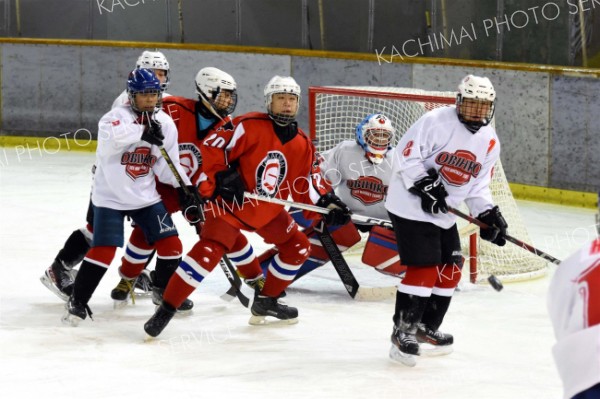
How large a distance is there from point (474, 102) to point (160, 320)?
4.52ft

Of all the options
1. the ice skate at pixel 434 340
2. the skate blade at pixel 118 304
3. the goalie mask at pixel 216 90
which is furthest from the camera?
the skate blade at pixel 118 304

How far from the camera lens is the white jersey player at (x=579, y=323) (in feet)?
5.61

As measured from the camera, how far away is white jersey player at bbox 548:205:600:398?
5.61ft

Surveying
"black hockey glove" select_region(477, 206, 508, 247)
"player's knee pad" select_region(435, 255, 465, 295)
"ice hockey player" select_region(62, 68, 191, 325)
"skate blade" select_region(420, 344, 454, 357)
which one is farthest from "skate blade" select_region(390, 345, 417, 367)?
"ice hockey player" select_region(62, 68, 191, 325)

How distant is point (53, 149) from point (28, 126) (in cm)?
36

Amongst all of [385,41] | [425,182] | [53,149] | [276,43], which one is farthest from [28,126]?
[425,182]

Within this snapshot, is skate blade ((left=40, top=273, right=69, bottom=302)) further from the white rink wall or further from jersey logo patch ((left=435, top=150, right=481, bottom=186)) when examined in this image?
the white rink wall

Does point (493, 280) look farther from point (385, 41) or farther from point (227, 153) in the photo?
point (385, 41)

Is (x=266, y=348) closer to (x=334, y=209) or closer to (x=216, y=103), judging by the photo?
(x=334, y=209)

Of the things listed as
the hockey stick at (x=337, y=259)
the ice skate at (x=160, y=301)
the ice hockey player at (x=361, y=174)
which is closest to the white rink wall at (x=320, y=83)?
the ice hockey player at (x=361, y=174)

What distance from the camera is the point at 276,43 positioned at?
28.9 ft

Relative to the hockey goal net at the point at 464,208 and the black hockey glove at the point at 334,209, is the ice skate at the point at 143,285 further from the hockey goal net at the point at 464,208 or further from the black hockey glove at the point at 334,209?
the hockey goal net at the point at 464,208

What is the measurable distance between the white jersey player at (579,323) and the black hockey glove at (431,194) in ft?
6.00

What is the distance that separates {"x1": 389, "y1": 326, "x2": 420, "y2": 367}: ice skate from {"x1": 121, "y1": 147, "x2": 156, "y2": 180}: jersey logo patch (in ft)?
3.85
